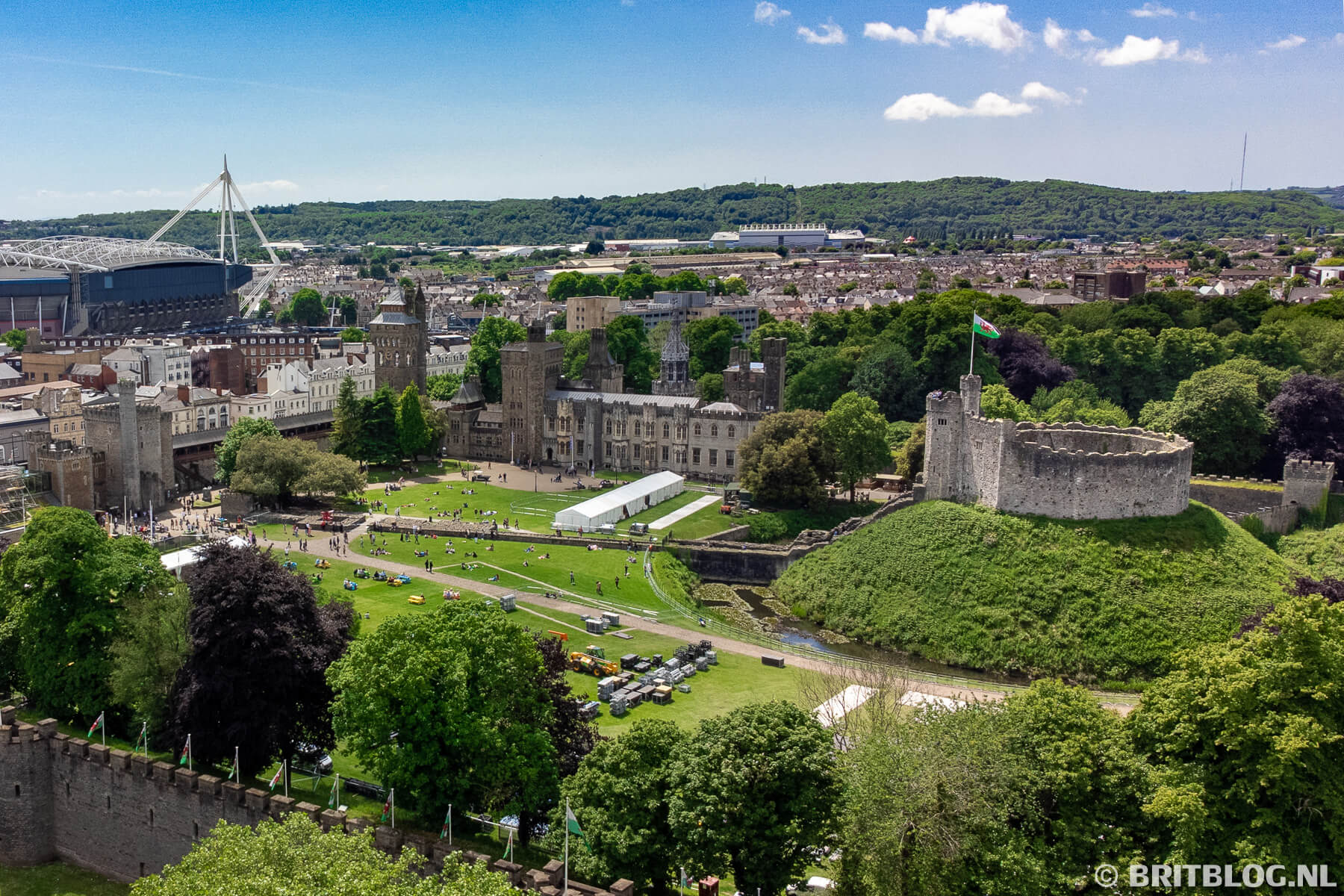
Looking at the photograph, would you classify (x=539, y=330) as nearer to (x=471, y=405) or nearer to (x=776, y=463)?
(x=471, y=405)

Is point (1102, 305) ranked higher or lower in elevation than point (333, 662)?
higher

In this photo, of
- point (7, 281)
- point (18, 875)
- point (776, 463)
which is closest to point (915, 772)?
point (18, 875)

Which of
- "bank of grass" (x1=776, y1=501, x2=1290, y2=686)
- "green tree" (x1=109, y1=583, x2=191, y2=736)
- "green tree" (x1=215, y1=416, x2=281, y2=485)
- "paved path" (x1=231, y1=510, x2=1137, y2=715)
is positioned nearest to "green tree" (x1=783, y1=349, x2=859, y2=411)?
"bank of grass" (x1=776, y1=501, x2=1290, y2=686)

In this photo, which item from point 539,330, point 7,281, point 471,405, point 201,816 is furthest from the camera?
point 7,281

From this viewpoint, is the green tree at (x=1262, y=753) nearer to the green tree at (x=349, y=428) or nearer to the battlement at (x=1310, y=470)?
the battlement at (x=1310, y=470)

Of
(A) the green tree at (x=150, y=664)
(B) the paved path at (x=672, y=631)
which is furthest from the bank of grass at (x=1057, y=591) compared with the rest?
(A) the green tree at (x=150, y=664)

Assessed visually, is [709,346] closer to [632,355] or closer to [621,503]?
[632,355]

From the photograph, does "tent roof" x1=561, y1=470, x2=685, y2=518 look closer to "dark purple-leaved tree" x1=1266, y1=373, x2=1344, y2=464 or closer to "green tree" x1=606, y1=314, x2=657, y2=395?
"green tree" x1=606, y1=314, x2=657, y2=395
